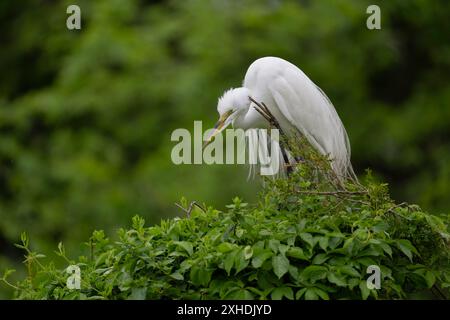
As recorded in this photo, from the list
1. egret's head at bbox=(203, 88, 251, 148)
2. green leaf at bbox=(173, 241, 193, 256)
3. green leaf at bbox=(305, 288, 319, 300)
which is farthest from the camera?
egret's head at bbox=(203, 88, 251, 148)

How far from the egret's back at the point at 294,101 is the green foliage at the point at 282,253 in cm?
141

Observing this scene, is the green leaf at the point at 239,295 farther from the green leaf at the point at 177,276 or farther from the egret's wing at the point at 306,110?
the egret's wing at the point at 306,110

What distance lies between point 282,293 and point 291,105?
2.01 m

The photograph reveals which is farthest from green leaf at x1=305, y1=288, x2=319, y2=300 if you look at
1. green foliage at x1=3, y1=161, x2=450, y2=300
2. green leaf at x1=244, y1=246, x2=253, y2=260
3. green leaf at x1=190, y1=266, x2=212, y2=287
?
green leaf at x1=190, y1=266, x2=212, y2=287

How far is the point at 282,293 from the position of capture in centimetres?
282

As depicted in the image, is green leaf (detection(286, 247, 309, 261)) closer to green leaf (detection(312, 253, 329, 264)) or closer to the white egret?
green leaf (detection(312, 253, 329, 264))

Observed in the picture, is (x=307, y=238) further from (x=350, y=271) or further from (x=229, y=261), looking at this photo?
(x=229, y=261)

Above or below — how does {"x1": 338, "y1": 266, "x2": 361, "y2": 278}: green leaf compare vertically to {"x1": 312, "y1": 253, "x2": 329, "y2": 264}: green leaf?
below

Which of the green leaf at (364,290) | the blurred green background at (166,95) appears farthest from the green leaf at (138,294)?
the blurred green background at (166,95)

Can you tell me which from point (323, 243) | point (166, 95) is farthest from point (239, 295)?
point (166, 95)

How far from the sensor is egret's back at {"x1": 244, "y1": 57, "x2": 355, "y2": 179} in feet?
15.2

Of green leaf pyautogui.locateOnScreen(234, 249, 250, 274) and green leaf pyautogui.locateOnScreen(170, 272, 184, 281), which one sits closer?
green leaf pyautogui.locateOnScreen(234, 249, 250, 274)

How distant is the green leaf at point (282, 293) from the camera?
9.21 ft

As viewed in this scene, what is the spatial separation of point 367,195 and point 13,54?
8.10 m
